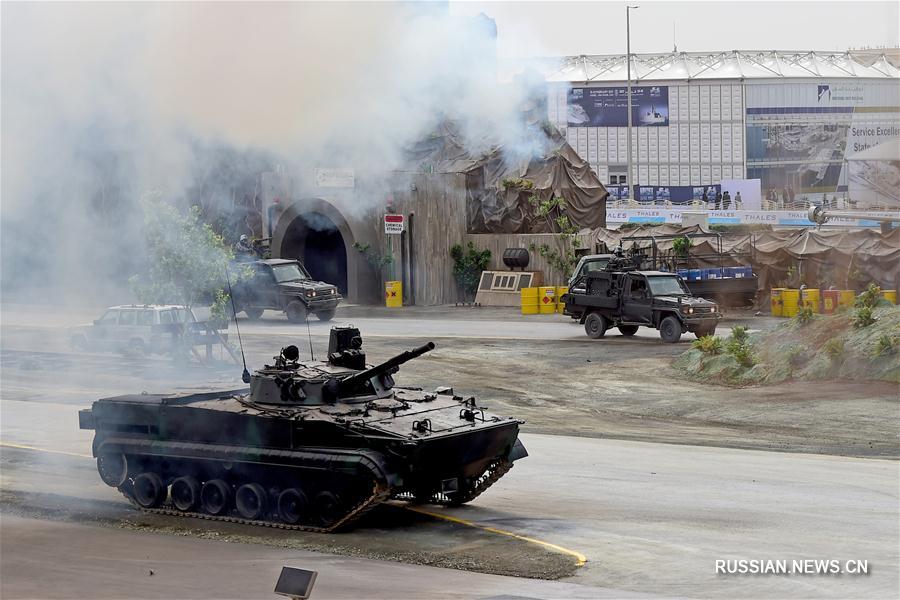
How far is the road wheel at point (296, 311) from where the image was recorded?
3984 cm

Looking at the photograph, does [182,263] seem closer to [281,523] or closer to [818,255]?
[281,523]

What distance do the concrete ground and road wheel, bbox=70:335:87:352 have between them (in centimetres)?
253

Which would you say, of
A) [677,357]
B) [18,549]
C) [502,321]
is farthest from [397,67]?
[18,549]

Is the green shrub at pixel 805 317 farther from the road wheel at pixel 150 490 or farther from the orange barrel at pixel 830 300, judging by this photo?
the road wheel at pixel 150 490

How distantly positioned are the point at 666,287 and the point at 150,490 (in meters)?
21.1

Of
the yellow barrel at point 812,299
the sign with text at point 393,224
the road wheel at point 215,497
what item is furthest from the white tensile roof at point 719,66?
the road wheel at point 215,497

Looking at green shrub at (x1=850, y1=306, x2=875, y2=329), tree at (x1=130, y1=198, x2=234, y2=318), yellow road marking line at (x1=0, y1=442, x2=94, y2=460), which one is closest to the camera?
yellow road marking line at (x1=0, y1=442, x2=94, y2=460)

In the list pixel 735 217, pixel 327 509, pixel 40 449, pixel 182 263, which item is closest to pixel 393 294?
pixel 735 217

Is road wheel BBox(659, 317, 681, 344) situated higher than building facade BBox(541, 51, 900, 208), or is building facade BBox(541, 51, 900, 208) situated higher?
building facade BBox(541, 51, 900, 208)

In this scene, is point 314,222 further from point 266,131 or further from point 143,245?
point 266,131

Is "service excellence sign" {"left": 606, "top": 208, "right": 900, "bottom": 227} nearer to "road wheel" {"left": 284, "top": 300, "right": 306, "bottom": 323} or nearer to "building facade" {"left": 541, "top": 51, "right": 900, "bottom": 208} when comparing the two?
"building facade" {"left": 541, "top": 51, "right": 900, "bottom": 208}

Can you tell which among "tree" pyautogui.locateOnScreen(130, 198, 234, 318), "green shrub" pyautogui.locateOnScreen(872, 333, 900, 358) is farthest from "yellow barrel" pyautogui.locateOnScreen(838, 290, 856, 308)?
"tree" pyautogui.locateOnScreen(130, 198, 234, 318)

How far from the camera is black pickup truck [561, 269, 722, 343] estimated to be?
3344cm

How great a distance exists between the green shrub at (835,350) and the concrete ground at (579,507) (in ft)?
4.24
